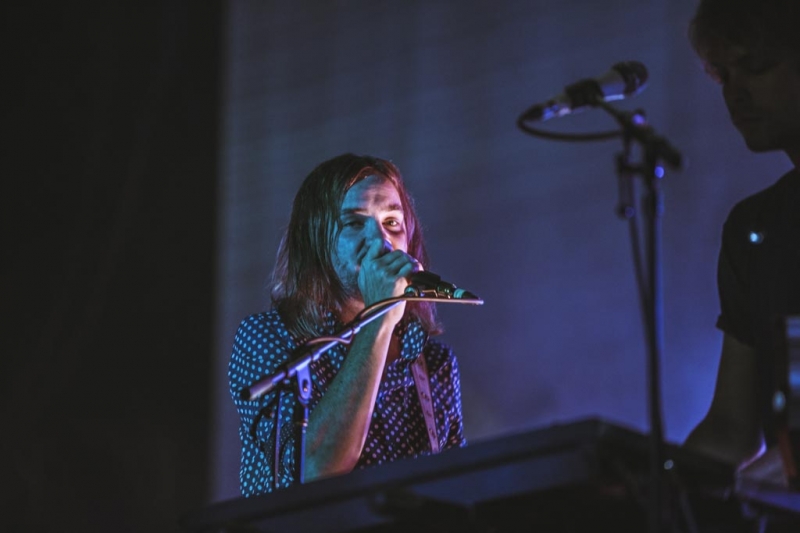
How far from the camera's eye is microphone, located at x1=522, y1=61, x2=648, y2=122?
84.6 inches

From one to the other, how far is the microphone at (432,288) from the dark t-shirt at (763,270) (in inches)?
24.4

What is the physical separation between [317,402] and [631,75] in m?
1.14

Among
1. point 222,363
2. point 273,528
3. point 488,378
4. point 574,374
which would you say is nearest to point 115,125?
point 222,363

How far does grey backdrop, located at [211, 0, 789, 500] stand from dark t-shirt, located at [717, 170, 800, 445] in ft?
5.79

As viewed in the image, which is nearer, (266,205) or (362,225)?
(362,225)

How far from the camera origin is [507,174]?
15.9 feet

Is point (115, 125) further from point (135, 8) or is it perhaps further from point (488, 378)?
point (488, 378)

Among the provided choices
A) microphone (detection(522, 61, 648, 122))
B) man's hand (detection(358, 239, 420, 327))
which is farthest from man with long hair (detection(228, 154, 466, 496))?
microphone (detection(522, 61, 648, 122))

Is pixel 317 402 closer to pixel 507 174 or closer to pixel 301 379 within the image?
pixel 301 379

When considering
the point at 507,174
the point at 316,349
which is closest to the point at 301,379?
the point at 316,349

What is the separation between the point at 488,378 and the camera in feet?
15.7

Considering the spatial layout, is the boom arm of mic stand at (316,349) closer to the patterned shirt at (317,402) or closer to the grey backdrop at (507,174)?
the patterned shirt at (317,402)

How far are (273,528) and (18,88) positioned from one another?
4117 mm

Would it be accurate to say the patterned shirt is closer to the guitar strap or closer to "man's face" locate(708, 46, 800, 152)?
the guitar strap
